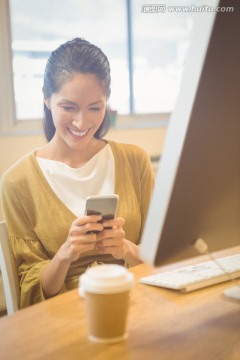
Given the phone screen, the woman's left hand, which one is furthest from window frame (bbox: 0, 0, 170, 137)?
the phone screen

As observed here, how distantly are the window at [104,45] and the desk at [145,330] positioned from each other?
A: 167 cm

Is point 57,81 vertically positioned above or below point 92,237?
above

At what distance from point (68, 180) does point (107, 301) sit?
0.85m

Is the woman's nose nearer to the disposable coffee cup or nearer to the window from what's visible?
the disposable coffee cup

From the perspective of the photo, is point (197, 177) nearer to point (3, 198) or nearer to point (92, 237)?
point (92, 237)

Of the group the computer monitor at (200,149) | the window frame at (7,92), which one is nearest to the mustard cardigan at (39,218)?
the computer monitor at (200,149)

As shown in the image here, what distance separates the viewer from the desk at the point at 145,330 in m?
0.85

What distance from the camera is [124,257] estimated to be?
1500 mm

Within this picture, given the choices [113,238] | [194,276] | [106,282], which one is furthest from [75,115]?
[106,282]

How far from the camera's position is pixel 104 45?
11.0 ft

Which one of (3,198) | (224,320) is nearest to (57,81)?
(3,198)

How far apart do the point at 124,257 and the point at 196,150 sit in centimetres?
81

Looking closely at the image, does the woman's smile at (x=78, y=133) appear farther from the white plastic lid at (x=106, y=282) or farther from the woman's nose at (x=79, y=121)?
the white plastic lid at (x=106, y=282)

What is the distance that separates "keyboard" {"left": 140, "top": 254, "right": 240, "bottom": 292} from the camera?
3.75 feet
